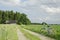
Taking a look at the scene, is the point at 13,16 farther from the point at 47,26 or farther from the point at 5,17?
the point at 47,26

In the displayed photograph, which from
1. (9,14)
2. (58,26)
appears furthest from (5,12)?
(58,26)

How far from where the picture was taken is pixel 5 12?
98.7 m

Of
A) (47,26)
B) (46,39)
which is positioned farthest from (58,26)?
(46,39)

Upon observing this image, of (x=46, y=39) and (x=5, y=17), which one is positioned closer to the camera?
(x=46, y=39)

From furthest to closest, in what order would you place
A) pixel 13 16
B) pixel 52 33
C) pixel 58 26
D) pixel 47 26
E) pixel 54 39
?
pixel 13 16
pixel 58 26
pixel 47 26
pixel 52 33
pixel 54 39

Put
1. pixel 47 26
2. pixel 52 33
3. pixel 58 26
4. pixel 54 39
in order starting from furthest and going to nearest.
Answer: pixel 58 26, pixel 47 26, pixel 52 33, pixel 54 39

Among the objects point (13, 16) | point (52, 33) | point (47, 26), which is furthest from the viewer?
point (13, 16)

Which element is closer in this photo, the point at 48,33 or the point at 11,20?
the point at 48,33

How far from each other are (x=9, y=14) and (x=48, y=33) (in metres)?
81.2

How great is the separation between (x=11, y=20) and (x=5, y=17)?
867 centimetres

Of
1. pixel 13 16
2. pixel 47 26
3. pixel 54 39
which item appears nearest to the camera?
pixel 54 39

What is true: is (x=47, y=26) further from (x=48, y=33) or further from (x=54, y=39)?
(x=54, y=39)

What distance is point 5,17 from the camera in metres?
96.6

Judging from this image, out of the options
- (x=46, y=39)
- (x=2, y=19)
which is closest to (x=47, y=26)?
(x=46, y=39)
